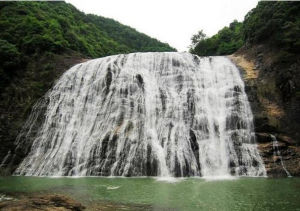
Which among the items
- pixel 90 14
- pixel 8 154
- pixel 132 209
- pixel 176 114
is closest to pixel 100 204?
pixel 132 209

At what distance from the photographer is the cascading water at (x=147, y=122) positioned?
17.9 m

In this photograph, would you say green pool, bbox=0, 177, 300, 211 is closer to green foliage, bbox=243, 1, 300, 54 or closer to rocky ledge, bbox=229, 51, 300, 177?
rocky ledge, bbox=229, 51, 300, 177

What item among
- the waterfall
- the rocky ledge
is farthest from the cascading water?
the waterfall

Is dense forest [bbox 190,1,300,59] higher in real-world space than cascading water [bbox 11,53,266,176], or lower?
higher

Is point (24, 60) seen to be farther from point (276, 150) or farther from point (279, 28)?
point (276, 150)

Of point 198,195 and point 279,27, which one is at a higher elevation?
point 279,27

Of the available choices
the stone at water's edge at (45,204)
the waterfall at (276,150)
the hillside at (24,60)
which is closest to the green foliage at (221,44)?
the hillside at (24,60)

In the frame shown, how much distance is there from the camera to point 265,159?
17.4m

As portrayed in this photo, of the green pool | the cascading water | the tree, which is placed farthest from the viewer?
the tree

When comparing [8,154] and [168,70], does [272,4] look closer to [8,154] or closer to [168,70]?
[168,70]

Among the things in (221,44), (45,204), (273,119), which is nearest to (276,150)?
(273,119)

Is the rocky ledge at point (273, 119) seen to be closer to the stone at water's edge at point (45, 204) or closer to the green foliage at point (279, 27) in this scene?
the green foliage at point (279, 27)

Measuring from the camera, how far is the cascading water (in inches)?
706

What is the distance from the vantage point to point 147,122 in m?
20.7
